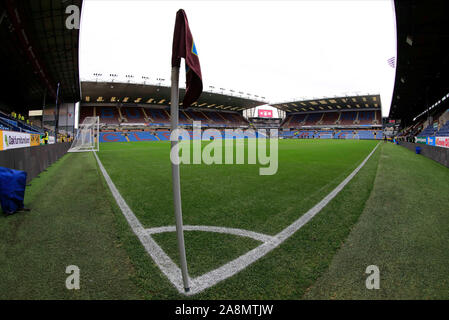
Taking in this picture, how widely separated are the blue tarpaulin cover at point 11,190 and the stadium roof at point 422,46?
1685cm

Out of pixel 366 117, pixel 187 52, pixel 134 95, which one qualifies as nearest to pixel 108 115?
pixel 134 95

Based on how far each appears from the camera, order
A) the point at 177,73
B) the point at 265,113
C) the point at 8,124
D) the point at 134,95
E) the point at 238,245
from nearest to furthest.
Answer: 1. the point at 177,73
2. the point at 238,245
3. the point at 8,124
4. the point at 134,95
5. the point at 265,113

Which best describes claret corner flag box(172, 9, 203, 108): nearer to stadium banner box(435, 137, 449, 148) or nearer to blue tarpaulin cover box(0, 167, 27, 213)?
blue tarpaulin cover box(0, 167, 27, 213)

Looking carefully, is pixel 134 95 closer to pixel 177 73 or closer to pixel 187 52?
pixel 177 73

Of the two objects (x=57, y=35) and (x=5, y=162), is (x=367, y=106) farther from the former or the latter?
(x=5, y=162)

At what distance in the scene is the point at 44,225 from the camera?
11.2ft

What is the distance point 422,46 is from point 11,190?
77.4 ft

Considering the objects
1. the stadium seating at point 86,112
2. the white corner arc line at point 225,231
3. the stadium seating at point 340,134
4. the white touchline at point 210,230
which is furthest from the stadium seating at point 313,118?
the white corner arc line at point 225,231

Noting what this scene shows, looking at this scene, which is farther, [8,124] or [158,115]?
[158,115]

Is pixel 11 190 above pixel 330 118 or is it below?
below

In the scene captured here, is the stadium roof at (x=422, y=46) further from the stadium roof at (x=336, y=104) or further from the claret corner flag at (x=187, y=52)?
the stadium roof at (x=336, y=104)

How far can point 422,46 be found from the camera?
51.6 ft

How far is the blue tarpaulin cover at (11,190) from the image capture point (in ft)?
12.6

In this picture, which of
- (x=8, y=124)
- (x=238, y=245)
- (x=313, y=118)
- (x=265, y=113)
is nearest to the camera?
(x=238, y=245)
